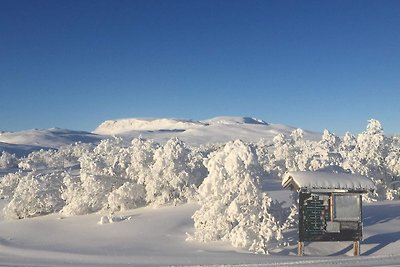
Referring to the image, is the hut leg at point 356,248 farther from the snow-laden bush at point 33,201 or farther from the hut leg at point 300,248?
the snow-laden bush at point 33,201

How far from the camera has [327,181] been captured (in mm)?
16281

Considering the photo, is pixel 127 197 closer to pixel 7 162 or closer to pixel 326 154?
pixel 326 154

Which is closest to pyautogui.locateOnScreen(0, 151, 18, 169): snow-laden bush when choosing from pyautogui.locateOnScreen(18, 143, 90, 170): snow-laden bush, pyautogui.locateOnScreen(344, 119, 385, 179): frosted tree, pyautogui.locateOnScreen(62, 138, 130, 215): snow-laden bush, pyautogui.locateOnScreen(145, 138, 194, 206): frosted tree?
pyautogui.locateOnScreen(18, 143, 90, 170): snow-laden bush

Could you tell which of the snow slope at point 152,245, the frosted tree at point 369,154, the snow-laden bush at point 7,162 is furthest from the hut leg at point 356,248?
the snow-laden bush at point 7,162

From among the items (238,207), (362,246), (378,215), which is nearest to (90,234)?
(238,207)

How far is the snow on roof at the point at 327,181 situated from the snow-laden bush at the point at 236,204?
1923 millimetres

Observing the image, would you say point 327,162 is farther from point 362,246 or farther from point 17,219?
point 17,219

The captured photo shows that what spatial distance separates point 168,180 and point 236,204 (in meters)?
8.89

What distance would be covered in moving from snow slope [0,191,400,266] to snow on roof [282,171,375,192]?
2246mm

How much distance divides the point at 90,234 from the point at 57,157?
63587 mm

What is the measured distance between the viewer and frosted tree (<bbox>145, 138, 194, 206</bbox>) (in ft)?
85.9

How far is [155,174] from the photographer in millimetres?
26266

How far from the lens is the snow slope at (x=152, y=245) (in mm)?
14750

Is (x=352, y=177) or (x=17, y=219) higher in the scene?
(x=352, y=177)
